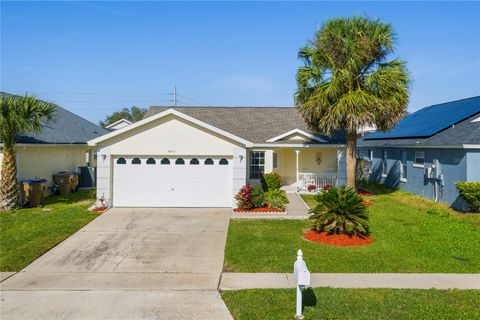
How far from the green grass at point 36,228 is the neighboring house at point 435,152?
575 inches

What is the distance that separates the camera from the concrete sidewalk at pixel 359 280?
26.3 ft

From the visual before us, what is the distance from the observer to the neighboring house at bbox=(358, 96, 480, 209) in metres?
16.1

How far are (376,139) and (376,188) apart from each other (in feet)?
16.1

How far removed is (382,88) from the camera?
17688 mm

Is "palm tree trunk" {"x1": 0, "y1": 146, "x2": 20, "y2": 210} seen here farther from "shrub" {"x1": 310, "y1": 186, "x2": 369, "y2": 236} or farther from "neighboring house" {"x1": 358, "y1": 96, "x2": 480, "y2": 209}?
"neighboring house" {"x1": 358, "y1": 96, "x2": 480, "y2": 209}

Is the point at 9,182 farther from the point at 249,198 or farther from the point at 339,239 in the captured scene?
the point at 339,239

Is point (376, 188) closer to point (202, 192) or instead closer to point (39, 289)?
point (202, 192)

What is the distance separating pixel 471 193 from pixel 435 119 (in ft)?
28.3

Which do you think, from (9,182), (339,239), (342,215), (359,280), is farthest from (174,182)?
(359,280)

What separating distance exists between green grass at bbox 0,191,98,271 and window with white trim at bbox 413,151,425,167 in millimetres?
15482

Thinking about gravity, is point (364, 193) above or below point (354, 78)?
below

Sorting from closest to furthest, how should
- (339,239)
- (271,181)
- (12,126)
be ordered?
(339,239) < (12,126) < (271,181)

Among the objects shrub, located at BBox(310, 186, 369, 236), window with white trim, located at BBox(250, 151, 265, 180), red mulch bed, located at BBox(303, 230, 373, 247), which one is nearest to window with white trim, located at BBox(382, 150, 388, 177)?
window with white trim, located at BBox(250, 151, 265, 180)

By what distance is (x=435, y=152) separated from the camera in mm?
18406
